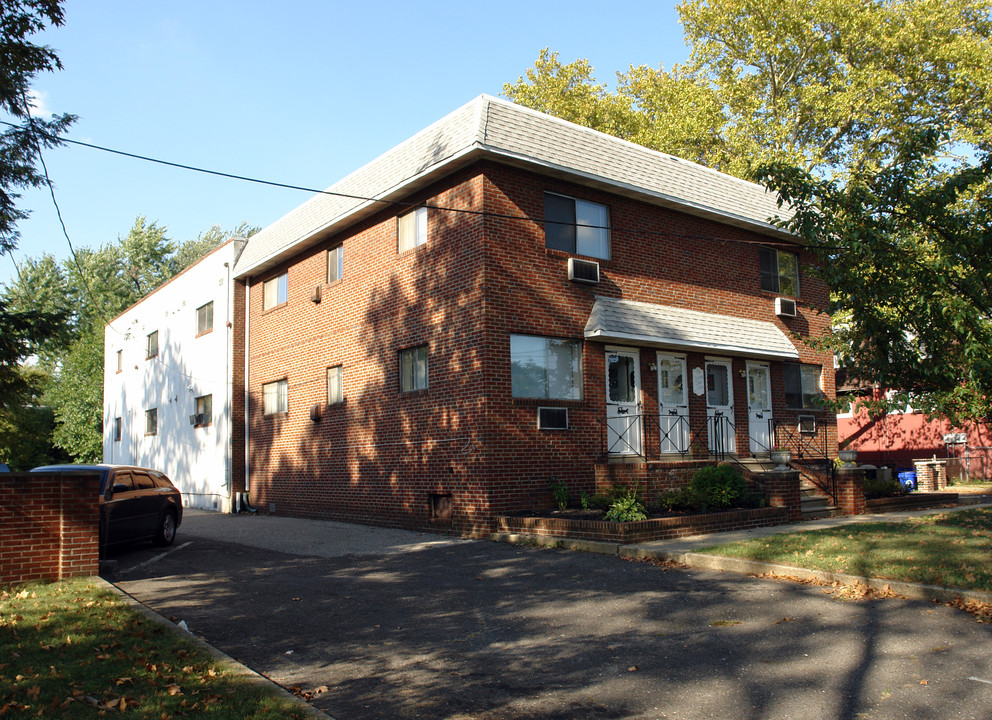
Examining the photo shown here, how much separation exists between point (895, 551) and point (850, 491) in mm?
6255

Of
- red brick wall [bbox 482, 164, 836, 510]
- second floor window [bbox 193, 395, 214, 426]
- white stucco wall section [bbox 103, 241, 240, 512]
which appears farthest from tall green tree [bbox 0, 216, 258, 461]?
red brick wall [bbox 482, 164, 836, 510]

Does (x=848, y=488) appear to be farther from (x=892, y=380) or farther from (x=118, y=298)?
(x=118, y=298)

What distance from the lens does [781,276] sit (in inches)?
798

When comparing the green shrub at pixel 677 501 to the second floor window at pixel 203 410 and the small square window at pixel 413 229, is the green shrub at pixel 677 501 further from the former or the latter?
the second floor window at pixel 203 410

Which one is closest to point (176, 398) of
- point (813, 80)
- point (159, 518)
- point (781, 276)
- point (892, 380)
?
point (159, 518)

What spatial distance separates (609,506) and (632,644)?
24.1 ft

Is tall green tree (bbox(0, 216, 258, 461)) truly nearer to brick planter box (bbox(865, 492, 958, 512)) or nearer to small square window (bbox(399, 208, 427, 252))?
small square window (bbox(399, 208, 427, 252))

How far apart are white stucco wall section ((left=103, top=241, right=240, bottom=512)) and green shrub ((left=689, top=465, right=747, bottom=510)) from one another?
1380cm

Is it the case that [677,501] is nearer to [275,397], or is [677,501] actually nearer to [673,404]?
[673,404]

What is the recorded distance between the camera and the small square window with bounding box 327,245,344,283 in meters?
19.1

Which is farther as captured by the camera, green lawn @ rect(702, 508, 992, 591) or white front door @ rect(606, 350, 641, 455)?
white front door @ rect(606, 350, 641, 455)

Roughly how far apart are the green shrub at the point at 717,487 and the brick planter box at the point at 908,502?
3.80 meters

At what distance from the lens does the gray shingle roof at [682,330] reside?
1553 centimetres

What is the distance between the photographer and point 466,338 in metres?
14.5
